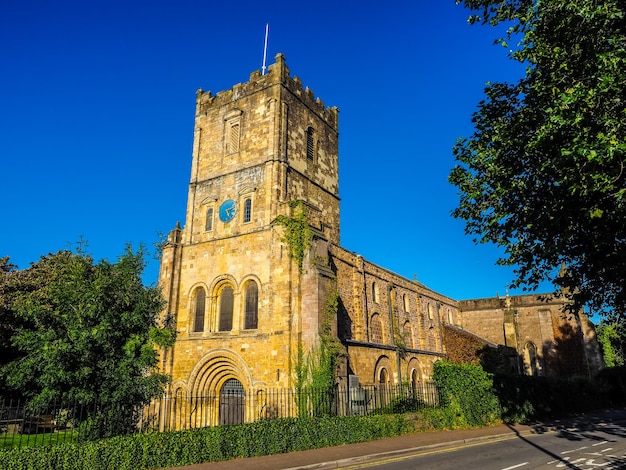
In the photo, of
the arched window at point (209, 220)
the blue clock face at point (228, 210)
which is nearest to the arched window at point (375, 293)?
the blue clock face at point (228, 210)

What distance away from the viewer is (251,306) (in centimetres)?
2220

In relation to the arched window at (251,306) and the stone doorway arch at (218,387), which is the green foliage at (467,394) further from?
the stone doorway arch at (218,387)

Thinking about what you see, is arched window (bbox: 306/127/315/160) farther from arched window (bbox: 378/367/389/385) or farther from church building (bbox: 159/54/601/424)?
arched window (bbox: 378/367/389/385)

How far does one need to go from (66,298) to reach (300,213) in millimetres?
11255

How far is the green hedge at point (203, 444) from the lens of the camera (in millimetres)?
10203

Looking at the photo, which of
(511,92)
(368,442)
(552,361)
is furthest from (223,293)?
(552,361)

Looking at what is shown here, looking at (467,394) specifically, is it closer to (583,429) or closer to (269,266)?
(583,429)

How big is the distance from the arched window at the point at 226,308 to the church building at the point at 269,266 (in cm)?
6

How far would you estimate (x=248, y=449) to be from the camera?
1313 centimetres

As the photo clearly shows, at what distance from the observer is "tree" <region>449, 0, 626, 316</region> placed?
8.24 metres

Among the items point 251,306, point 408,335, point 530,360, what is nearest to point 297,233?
point 251,306

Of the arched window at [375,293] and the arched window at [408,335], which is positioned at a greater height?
the arched window at [375,293]

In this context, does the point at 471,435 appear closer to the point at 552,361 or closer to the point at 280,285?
the point at 280,285

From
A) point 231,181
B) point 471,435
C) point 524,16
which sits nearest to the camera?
point 524,16
